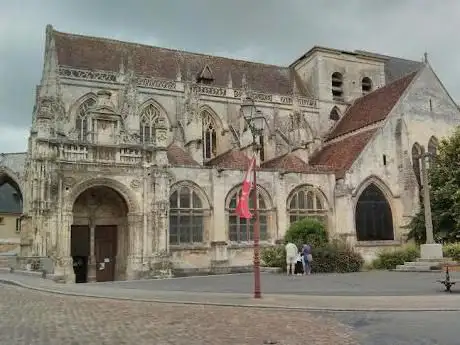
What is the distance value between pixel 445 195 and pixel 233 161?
40.6 ft

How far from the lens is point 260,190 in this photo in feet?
100

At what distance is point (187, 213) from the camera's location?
93.5 feet

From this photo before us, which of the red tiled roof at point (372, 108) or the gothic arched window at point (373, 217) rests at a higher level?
the red tiled roof at point (372, 108)

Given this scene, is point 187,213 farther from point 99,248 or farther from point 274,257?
point 274,257

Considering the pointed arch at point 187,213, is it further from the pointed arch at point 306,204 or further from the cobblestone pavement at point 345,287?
the cobblestone pavement at point 345,287

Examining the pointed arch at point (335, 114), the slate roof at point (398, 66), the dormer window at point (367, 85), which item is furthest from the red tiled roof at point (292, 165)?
the slate roof at point (398, 66)

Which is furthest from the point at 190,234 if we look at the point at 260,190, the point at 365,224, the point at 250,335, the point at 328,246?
the point at 250,335

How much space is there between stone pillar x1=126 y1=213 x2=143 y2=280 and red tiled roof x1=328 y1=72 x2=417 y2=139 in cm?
1919

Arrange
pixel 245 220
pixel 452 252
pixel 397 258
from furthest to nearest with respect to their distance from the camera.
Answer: pixel 245 220 → pixel 397 258 → pixel 452 252

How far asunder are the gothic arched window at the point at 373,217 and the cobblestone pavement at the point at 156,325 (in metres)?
21.7

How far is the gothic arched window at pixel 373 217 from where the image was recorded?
3244 cm

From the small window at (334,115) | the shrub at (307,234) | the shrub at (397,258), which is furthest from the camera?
the small window at (334,115)

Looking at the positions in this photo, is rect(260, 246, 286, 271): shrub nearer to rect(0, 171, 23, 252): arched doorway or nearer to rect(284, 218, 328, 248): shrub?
rect(284, 218, 328, 248): shrub

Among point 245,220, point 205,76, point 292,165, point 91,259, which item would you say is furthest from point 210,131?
point 91,259
